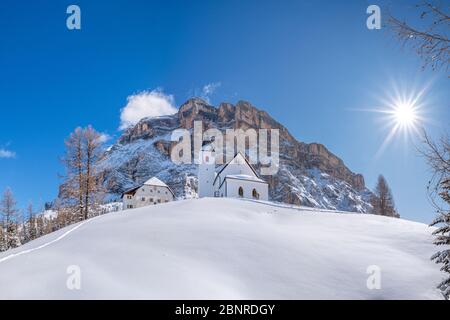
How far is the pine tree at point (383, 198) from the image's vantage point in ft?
147

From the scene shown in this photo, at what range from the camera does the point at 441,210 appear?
5.14m

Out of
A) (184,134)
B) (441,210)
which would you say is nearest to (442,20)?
(441,210)

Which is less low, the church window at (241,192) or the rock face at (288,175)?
the rock face at (288,175)

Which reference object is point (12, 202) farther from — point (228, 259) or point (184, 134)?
point (184, 134)

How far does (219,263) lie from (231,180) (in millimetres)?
32767

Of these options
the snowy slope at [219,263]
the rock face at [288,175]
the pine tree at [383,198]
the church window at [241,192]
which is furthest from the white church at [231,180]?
the rock face at [288,175]

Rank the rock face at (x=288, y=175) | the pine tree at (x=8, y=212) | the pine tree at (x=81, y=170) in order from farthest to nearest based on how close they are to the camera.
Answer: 1. the rock face at (x=288, y=175)
2. the pine tree at (x=8, y=212)
3. the pine tree at (x=81, y=170)

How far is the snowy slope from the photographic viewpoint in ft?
23.3

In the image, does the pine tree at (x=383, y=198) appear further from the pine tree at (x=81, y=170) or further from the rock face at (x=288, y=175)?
the rock face at (x=288, y=175)

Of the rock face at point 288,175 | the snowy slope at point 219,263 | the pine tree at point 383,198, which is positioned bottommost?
the snowy slope at point 219,263

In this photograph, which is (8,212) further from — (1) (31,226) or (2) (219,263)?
(2) (219,263)

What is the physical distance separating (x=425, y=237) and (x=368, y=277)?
7.35 m

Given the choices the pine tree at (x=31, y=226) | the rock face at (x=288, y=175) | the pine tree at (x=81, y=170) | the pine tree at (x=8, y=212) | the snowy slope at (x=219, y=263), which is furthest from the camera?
the rock face at (x=288, y=175)

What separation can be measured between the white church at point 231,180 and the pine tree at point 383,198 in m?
16.1
